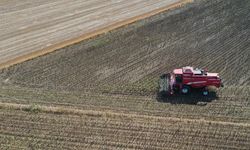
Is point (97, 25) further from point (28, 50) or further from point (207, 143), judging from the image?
point (207, 143)

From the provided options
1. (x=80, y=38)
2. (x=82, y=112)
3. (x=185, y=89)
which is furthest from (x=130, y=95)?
(x=80, y=38)

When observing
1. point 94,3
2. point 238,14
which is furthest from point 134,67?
point 94,3

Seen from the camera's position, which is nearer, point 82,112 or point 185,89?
point 82,112

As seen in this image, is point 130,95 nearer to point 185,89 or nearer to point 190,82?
point 185,89

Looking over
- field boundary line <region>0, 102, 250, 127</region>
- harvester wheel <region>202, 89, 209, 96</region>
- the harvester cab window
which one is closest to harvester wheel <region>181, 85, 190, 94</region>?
the harvester cab window

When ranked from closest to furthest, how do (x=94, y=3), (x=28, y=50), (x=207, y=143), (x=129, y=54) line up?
(x=207, y=143)
(x=129, y=54)
(x=28, y=50)
(x=94, y=3)

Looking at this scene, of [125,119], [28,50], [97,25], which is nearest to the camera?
[125,119]
